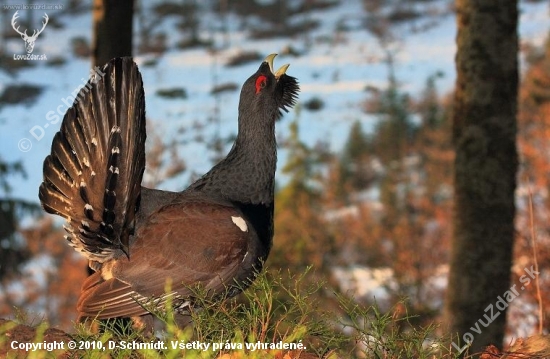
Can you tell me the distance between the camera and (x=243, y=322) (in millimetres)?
4551

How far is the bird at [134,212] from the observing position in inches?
201

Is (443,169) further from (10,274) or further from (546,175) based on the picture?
(10,274)

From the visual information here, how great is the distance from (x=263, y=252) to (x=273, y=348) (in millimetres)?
1357

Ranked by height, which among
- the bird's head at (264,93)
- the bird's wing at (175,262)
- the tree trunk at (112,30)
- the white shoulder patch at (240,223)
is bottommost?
the bird's wing at (175,262)

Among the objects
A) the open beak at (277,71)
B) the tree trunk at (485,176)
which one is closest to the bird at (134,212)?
the open beak at (277,71)

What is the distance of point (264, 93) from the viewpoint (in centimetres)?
595

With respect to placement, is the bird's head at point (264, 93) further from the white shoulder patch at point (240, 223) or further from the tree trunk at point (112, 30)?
the tree trunk at point (112, 30)

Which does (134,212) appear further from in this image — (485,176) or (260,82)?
(485,176)

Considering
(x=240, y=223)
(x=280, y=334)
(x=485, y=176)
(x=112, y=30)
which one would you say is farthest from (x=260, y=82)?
(x=485, y=176)

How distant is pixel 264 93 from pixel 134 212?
1443 millimetres

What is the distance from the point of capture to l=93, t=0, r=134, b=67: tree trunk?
25.6 ft

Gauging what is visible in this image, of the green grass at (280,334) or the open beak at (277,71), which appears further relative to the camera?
the open beak at (277,71)

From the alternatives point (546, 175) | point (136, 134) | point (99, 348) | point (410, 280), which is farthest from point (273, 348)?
point (410, 280)

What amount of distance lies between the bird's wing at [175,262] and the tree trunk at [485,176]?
3441 mm
